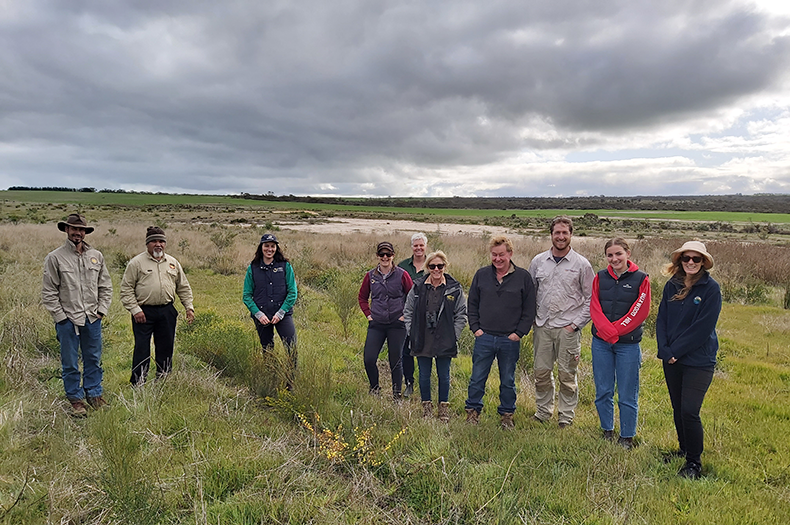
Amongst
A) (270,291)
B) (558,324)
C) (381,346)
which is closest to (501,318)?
(558,324)

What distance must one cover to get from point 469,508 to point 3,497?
338 cm

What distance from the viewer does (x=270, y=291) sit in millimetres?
5457

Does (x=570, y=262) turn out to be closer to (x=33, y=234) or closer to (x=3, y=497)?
(x=3, y=497)

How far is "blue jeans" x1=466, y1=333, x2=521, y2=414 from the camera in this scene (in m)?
4.64

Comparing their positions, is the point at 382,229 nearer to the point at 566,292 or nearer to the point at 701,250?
the point at 566,292

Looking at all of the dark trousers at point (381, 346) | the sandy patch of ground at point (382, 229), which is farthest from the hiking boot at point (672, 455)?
the sandy patch of ground at point (382, 229)

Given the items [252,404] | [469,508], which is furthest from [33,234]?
[469,508]

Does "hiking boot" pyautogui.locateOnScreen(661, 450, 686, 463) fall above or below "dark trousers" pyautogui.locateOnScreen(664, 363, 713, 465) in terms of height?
below

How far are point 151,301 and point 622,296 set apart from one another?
5.26 meters

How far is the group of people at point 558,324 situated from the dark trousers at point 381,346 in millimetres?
13

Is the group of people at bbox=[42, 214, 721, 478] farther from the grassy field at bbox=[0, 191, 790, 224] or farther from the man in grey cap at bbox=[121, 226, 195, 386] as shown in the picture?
the grassy field at bbox=[0, 191, 790, 224]

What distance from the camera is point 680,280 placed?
3871 mm

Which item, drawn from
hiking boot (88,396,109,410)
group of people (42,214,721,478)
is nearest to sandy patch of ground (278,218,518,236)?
group of people (42,214,721,478)

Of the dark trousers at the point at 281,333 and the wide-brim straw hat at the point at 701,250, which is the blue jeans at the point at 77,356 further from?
the wide-brim straw hat at the point at 701,250
